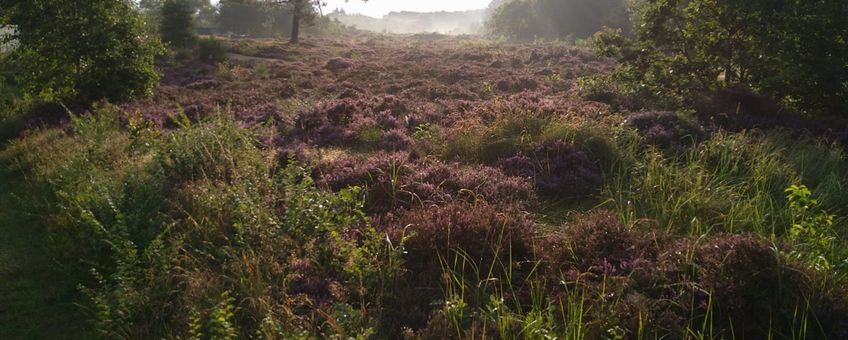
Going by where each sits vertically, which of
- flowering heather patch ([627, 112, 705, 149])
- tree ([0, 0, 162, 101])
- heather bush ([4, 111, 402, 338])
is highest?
tree ([0, 0, 162, 101])

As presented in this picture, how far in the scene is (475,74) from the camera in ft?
64.3

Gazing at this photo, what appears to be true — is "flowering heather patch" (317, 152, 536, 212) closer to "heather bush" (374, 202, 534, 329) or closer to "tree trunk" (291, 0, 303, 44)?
"heather bush" (374, 202, 534, 329)

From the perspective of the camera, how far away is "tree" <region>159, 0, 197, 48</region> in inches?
1152

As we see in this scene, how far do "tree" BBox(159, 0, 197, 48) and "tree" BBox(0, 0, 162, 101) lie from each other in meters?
17.3

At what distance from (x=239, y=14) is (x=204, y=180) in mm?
68614

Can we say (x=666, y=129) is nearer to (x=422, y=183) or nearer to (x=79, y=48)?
(x=422, y=183)

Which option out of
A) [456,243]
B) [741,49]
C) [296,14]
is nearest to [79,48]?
[456,243]

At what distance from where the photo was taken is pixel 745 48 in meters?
11.3

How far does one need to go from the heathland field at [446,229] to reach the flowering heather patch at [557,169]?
Result: 0.10 feet

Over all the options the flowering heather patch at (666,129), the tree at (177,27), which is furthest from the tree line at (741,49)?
the tree at (177,27)

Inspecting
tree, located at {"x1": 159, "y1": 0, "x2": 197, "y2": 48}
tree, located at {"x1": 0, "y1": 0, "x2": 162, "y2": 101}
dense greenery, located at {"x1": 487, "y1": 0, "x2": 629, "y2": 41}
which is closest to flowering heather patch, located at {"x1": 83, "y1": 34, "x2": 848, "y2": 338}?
tree, located at {"x1": 0, "y1": 0, "x2": 162, "y2": 101}

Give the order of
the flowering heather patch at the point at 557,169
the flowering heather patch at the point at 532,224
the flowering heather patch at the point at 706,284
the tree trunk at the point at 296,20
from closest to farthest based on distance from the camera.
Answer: the flowering heather patch at the point at 706,284
the flowering heather patch at the point at 532,224
the flowering heather patch at the point at 557,169
the tree trunk at the point at 296,20

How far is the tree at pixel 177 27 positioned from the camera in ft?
96.0

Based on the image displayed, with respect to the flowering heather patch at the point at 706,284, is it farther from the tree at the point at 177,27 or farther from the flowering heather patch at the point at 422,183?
the tree at the point at 177,27
